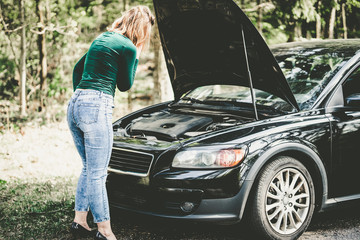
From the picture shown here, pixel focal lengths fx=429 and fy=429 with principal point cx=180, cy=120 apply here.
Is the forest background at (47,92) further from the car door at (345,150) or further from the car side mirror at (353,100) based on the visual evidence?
the car side mirror at (353,100)

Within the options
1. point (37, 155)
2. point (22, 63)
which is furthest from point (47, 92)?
point (37, 155)

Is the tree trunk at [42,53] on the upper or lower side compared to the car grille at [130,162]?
upper

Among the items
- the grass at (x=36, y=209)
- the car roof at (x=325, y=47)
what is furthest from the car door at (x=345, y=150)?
the grass at (x=36, y=209)

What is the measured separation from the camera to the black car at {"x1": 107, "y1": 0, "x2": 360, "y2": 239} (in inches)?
132

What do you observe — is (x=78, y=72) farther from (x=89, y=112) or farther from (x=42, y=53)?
(x=42, y=53)

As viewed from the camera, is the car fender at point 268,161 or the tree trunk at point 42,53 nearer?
the car fender at point 268,161

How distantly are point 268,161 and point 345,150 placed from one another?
0.85 meters

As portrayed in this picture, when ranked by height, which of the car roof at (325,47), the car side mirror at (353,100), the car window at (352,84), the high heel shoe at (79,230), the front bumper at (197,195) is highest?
the car roof at (325,47)

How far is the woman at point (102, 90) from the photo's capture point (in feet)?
10.7

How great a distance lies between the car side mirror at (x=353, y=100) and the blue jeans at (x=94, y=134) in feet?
7.15

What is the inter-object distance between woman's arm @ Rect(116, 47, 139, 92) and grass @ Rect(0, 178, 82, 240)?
1535mm

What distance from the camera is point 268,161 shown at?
11.5 ft

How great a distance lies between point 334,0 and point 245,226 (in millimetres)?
8852

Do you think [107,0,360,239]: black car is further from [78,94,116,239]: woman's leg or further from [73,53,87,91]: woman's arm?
[73,53,87,91]: woman's arm
